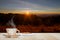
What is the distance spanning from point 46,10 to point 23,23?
0.34 metres

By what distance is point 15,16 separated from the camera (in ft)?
5.65

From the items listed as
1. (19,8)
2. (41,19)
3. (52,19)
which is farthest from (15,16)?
(52,19)

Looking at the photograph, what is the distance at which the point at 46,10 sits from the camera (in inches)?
68.7

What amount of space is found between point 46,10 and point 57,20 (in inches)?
7.6

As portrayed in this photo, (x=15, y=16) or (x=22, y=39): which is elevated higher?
(x=15, y=16)

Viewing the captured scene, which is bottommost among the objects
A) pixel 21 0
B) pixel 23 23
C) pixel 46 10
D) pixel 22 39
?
pixel 22 39

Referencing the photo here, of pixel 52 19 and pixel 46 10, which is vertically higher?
pixel 46 10

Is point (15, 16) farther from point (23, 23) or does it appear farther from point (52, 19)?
point (52, 19)

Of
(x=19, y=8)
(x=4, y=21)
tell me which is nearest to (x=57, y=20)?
(x=19, y=8)

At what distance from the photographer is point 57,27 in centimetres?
177

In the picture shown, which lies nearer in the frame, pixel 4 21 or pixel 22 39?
pixel 22 39

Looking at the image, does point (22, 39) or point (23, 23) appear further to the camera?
point (23, 23)

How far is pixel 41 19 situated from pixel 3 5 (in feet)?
1.67

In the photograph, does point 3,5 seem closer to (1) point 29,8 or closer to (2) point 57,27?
(1) point 29,8
